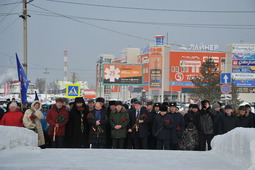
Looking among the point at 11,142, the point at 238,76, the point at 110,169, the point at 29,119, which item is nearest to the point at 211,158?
the point at 110,169

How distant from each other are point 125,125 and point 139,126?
0.72 metres

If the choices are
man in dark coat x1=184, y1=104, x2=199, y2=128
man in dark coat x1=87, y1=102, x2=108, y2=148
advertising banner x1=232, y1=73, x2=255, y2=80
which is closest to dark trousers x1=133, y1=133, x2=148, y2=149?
man in dark coat x1=87, y1=102, x2=108, y2=148

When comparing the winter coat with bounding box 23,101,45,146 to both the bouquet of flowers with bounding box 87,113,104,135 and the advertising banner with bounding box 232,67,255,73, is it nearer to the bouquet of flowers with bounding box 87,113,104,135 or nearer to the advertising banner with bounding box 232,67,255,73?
the bouquet of flowers with bounding box 87,113,104,135

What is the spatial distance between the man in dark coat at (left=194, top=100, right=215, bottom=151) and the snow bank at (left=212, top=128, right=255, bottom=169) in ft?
15.2

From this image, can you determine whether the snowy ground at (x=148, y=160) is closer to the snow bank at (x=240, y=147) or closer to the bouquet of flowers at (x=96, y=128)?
the snow bank at (x=240, y=147)

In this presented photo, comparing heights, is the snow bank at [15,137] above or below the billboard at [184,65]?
below

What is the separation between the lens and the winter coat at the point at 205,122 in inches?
476

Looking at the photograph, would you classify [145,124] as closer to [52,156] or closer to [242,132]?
[52,156]

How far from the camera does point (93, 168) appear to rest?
18.8 ft

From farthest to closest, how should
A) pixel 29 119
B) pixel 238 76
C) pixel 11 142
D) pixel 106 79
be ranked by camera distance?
pixel 238 76
pixel 106 79
pixel 29 119
pixel 11 142

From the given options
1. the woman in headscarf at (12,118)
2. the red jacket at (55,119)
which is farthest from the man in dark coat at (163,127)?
the woman in headscarf at (12,118)

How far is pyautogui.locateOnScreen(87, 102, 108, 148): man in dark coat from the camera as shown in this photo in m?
11.2

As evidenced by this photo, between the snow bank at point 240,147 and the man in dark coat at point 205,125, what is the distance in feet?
15.2

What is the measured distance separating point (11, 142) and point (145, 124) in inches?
190
